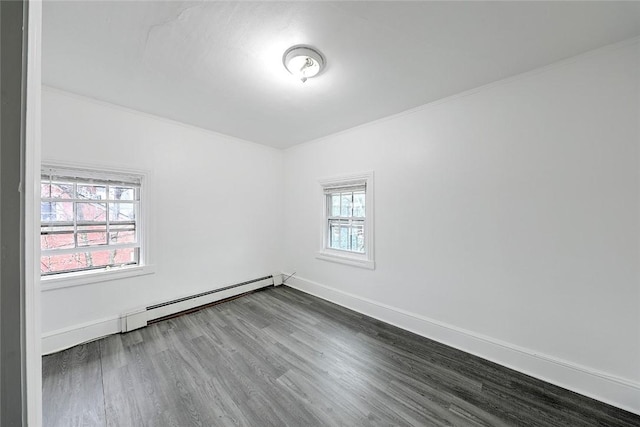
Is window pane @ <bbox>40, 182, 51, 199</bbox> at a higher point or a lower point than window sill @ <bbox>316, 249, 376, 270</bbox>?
higher

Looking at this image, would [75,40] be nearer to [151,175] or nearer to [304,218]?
[151,175]

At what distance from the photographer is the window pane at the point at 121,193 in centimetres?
261

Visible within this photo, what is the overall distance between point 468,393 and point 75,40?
150 inches

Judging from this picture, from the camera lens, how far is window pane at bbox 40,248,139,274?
227 cm

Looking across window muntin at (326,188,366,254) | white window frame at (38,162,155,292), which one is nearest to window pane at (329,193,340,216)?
window muntin at (326,188,366,254)

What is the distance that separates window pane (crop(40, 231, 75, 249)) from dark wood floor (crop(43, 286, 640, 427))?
1.00 meters

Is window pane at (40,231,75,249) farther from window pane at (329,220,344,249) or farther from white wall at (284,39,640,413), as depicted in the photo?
white wall at (284,39,640,413)

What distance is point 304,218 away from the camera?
3.86 metres

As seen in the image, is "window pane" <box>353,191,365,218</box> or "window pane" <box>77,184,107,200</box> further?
"window pane" <box>353,191,365,218</box>

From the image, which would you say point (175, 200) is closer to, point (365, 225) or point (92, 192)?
point (92, 192)

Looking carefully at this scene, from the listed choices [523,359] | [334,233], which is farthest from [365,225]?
[523,359]

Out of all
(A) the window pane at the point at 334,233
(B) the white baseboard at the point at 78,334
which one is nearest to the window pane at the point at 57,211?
(B) the white baseboard at the point at 78,334

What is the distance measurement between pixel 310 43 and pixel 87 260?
10.1 feet

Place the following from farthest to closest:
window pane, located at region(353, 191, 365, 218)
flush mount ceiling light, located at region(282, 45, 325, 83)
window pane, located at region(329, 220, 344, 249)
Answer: window pane, located at region(329, 220, 344, 249), window pane, located at region(353, 191, 365, 218), flush mount ceiling light, located at region(282, 45, 325, 83)
